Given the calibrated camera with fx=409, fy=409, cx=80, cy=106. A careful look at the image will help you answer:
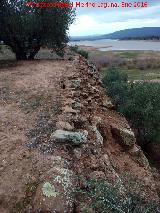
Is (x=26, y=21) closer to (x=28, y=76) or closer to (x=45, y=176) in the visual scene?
(x=28, y=76)

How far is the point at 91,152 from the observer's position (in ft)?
41.0

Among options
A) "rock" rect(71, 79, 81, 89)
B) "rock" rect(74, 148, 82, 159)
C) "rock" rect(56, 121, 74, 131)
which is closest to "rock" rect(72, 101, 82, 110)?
"rock" rect(56, 121, 74, 131)

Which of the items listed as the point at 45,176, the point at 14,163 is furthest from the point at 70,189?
the point at 14,163

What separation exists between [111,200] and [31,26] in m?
20.1

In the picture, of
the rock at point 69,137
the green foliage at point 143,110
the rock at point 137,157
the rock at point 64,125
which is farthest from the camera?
the green foliage at point 143,110

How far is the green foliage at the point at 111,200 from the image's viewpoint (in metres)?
9.38

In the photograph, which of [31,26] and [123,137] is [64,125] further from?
[31,26]

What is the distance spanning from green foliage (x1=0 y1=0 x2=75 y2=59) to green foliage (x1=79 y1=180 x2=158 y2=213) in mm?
19045

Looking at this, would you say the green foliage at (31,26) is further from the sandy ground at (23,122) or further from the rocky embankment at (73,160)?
the rocky embankment at (73,160)

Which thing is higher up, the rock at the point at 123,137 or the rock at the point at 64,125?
the rock at the point at 64,125

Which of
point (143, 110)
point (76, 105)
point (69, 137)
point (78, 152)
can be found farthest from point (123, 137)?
point (143, 110)

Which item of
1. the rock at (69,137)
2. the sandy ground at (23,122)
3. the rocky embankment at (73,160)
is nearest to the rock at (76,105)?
the rocky embankment at (73,160)

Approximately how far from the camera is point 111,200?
9.54 metres

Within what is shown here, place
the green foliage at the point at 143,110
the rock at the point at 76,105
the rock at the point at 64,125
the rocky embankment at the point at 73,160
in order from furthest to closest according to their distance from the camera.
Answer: the green foliage at the point at 143,110 < the rock at the point at 76,105 < the rock at the point at 64,125 < the rocky embankment at the point at 73,160
